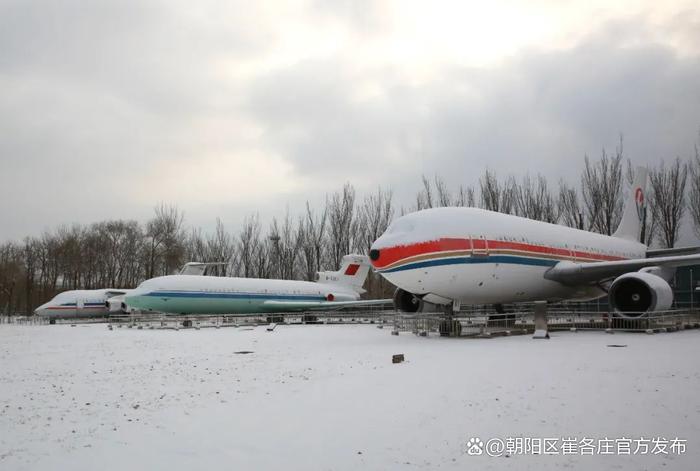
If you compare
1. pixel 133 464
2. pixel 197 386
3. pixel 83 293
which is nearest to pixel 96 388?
pixel 197 386

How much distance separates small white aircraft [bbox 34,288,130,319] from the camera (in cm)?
3916

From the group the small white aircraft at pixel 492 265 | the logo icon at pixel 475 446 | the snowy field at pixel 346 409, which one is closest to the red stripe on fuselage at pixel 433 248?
the small white aircraft at pixel 492 265

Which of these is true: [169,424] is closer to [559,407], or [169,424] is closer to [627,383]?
[559,407]

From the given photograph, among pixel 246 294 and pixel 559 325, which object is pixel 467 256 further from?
pixel 246 294

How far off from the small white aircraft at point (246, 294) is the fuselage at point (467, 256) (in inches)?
510

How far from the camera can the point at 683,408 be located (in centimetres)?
652

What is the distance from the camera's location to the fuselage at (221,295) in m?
29.7

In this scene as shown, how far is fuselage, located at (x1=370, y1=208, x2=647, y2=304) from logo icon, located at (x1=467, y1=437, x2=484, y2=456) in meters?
10.8

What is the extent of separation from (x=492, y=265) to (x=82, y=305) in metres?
34.0

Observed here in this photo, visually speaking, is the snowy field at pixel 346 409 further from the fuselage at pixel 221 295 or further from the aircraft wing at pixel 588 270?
the fuselage at pixel 221 295

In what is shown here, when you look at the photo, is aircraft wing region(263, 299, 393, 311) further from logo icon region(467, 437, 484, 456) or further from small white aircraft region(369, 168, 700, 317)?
logo icon region(467, 437, 484, 456)

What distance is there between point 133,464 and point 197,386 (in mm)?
3970

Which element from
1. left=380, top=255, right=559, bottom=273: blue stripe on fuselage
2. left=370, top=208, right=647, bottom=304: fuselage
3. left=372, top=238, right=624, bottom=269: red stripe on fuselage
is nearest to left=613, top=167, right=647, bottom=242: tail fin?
left=370, top=208, right=647, bottom=304: fuselage

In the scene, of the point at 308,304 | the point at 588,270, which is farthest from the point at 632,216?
the point at 308,304
